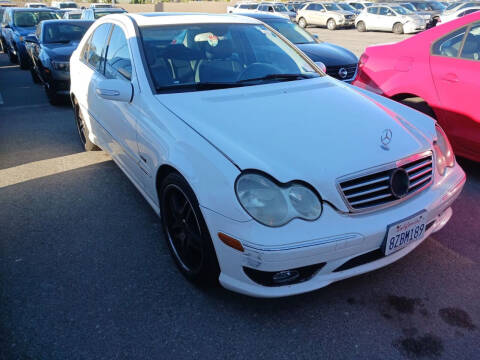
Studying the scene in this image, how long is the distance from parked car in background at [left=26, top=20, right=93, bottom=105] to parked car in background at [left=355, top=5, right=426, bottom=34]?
1773 cm

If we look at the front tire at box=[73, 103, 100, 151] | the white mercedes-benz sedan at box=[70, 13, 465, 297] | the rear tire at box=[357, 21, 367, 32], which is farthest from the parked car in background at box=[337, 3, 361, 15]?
the white mercedes-benz sedan at box=[70, 13, 465, 297]

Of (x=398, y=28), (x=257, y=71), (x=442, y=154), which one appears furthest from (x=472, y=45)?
(x=398, y=28)

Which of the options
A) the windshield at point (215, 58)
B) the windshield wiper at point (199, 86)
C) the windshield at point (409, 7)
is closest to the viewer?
the windshield wiper at point (199, 86)

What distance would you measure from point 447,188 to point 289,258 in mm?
1215

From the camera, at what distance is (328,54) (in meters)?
7.08

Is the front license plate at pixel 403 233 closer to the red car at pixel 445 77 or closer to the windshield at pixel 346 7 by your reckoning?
the red car at pixel 445 77

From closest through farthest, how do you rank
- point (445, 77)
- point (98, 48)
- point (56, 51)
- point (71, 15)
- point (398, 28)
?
1. point (445, 77)
2. point (98, 48)
3. point (56, 51)
4. point (71, 15)
5. point (398, 28)

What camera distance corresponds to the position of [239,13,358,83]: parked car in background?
6.92 m

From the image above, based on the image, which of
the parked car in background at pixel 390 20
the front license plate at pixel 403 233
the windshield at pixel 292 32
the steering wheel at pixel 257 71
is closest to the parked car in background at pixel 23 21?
the windshield at pixel 292 32

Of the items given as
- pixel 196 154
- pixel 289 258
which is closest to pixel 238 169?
pixel 196 154

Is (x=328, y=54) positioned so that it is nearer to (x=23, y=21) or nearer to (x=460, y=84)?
(x=460, y=84)

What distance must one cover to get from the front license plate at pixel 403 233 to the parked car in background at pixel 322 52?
456 cm

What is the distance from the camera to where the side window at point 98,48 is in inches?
154

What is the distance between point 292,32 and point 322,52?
0.96 meters
